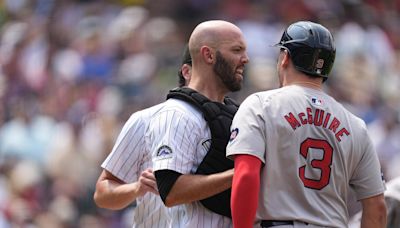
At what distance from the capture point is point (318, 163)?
487 cm

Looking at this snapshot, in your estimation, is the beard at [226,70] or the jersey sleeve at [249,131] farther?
the beard at [226,70]

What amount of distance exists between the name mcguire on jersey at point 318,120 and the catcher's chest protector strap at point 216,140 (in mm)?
485

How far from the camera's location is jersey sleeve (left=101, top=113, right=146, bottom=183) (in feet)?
18.3

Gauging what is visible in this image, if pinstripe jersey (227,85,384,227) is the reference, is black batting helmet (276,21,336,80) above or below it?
above

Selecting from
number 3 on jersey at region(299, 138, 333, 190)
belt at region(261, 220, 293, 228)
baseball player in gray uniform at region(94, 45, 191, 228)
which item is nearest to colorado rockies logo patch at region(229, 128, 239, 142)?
number 3 on jersey at region(299, 138, 333, 190)

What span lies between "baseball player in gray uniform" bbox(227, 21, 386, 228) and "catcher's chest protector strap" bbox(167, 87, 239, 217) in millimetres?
344

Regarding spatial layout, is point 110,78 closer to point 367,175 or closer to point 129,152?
point 129,152

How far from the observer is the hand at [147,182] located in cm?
527

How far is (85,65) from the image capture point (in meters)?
12.6

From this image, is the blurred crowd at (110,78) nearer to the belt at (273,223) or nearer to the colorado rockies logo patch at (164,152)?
the colorado rockies logo patch at (164,152)

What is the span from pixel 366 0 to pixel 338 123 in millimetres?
7968

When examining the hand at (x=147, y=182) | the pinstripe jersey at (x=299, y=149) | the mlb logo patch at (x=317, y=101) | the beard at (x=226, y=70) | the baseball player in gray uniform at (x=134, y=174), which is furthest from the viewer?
the baseball player in gray uniform at (x=134, y=174)

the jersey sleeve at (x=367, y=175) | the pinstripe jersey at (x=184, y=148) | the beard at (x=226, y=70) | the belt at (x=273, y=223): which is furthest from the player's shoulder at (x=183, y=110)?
the jersey sleeve at (x=367, y=175)

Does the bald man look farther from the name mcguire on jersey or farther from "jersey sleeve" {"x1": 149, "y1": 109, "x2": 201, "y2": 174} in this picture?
the name mcguire on jersey
